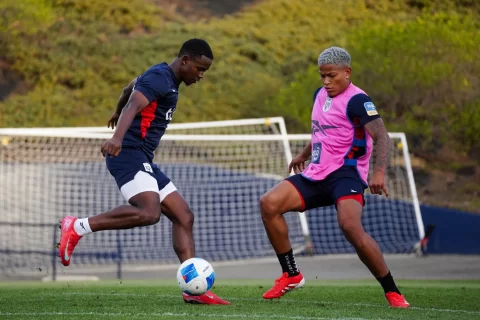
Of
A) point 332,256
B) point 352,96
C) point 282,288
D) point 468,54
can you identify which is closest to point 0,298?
point 282,288

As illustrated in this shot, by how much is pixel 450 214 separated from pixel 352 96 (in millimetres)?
11355

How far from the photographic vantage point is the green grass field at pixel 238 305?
6.54m

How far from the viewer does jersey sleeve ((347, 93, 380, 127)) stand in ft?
23.9

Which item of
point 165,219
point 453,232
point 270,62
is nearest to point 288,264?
point 165,219

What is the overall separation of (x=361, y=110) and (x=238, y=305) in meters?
1.97

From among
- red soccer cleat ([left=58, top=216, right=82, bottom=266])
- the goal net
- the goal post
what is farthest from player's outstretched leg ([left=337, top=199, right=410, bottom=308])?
the goal net

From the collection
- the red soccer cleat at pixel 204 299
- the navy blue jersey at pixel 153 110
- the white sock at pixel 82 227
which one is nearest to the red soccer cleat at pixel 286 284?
the red soccer cleat at pixel 204 299

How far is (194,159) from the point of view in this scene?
19.0m

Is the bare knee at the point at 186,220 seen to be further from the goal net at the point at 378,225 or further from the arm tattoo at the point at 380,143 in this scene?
the goal net at the point at 378,225

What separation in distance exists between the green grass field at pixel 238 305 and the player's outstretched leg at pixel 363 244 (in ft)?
0.59

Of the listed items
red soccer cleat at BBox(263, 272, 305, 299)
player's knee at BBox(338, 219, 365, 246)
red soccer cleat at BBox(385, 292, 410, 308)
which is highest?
player's knee at BBox(338, 219, 365, 246)

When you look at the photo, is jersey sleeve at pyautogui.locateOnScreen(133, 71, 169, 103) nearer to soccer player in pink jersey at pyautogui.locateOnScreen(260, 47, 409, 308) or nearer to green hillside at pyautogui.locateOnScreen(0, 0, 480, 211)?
soccer player in pink jersey at pyautogui.locateOnScreen(260, 47, 409, 308)

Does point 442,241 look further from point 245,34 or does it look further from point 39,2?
point 39,2

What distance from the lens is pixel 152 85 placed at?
7.38 m
